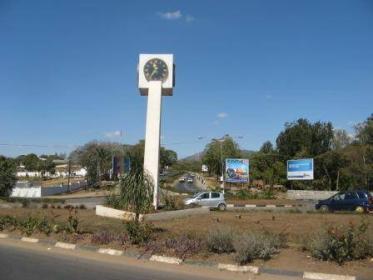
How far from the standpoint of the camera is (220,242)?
510 inches

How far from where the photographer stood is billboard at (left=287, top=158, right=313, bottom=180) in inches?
2586

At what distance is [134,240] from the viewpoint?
1502 centimetres

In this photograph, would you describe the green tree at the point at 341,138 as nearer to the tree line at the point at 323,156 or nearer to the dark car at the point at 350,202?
the tree line at the point at 323,156

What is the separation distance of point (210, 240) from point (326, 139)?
84.9 m

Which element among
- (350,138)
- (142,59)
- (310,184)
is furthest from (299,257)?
(350,138)

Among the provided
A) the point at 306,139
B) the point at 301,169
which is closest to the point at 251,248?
the point at 301,169

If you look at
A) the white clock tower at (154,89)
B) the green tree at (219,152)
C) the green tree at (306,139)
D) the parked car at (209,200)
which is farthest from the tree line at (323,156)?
the white clock tower at (154,89)

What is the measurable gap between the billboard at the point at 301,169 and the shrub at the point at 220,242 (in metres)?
54.0

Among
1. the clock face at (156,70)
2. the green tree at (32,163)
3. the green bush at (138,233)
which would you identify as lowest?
the green bush at (138,233)

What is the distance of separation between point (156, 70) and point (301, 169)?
1597 inches

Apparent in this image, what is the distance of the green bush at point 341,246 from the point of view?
1115cm

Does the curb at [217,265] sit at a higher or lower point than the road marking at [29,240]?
higher

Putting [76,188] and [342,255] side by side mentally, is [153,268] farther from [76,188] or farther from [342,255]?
[76,188]

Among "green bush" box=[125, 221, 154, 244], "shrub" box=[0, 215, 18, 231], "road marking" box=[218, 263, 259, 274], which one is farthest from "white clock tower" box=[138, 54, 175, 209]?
"road marking" box=[218, 263, 259, 274]
